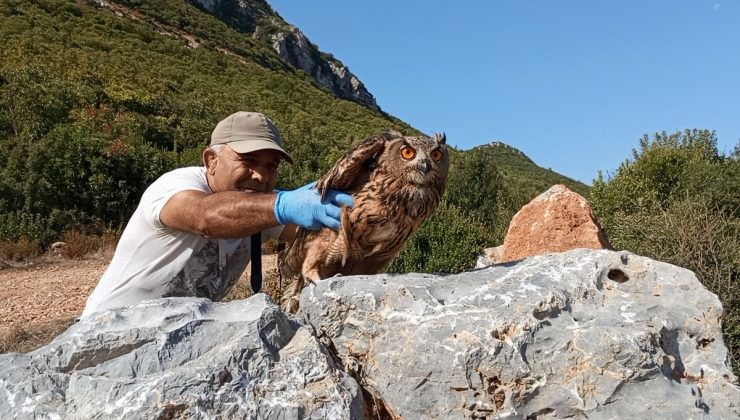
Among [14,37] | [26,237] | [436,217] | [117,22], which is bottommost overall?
[26,237]

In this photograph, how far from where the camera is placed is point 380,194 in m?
2.30

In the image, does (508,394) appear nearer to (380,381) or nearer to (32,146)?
(380,381)

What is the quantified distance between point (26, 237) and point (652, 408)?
12832 mm

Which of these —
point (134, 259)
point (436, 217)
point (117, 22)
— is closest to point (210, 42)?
point (117, 22)

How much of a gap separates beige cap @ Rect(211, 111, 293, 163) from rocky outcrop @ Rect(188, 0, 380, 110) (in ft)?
172

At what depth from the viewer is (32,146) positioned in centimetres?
1273

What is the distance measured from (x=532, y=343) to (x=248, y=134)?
166 centimetres

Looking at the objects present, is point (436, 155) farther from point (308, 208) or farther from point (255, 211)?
point (255, 211)

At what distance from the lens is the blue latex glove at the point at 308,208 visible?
7.82ft

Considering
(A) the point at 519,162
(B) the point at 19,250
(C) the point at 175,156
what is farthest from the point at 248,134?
(A) the point at 519,162

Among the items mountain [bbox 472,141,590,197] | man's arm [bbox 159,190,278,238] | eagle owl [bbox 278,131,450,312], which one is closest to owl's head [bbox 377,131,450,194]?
eagle owl [bbox 278,131,450,312]

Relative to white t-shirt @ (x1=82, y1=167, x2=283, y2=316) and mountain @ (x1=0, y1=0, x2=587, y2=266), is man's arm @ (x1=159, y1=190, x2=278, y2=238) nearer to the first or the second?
white t-shirt @ (x1=82, y1=167, x2=283, y2=316)

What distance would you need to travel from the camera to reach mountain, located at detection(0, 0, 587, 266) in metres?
12.5

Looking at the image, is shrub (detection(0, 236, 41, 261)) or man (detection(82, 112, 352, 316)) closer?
man (detection(82, 112, 352, 316))
